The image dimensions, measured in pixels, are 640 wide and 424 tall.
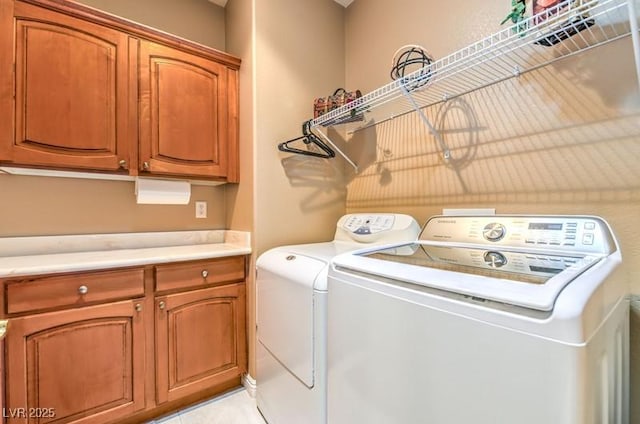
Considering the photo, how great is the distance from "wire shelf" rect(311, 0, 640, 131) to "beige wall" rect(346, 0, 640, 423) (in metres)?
0.04

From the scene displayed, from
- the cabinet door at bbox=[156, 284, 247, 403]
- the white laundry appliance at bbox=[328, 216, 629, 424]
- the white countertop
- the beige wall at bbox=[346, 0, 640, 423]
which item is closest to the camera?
the white laundry appliance at bbox=[328, 216, 629, 424]

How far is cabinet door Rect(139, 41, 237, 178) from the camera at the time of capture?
1.62 m

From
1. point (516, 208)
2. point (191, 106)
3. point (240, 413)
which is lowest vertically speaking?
point (240, 413)

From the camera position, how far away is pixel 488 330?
56 centimetres

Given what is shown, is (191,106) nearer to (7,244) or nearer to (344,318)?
(7,244)

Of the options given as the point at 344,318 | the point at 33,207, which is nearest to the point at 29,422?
the point at 33,207

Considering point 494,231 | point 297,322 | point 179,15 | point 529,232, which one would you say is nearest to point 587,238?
point 529,232

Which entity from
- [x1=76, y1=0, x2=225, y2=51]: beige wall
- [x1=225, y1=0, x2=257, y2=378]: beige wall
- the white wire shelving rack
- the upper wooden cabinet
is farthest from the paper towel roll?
[x1=76, y1=0, x2=225, y2=51]: beige wall

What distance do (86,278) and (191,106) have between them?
3.66 ft

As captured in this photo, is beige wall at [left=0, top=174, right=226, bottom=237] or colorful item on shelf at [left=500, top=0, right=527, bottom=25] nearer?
colorful item on shelf at [left=500, top=0, right=527, bottom=25]

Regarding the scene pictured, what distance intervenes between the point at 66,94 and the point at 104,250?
88cm

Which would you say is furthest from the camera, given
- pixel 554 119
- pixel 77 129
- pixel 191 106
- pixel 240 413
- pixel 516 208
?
pixel 191 106

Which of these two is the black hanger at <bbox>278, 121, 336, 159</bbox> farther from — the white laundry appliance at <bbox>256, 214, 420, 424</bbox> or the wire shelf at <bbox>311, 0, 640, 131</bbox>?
the white laundry appliance at <bbox>256, 214, 420, 424</bbox>

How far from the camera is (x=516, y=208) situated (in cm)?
123
